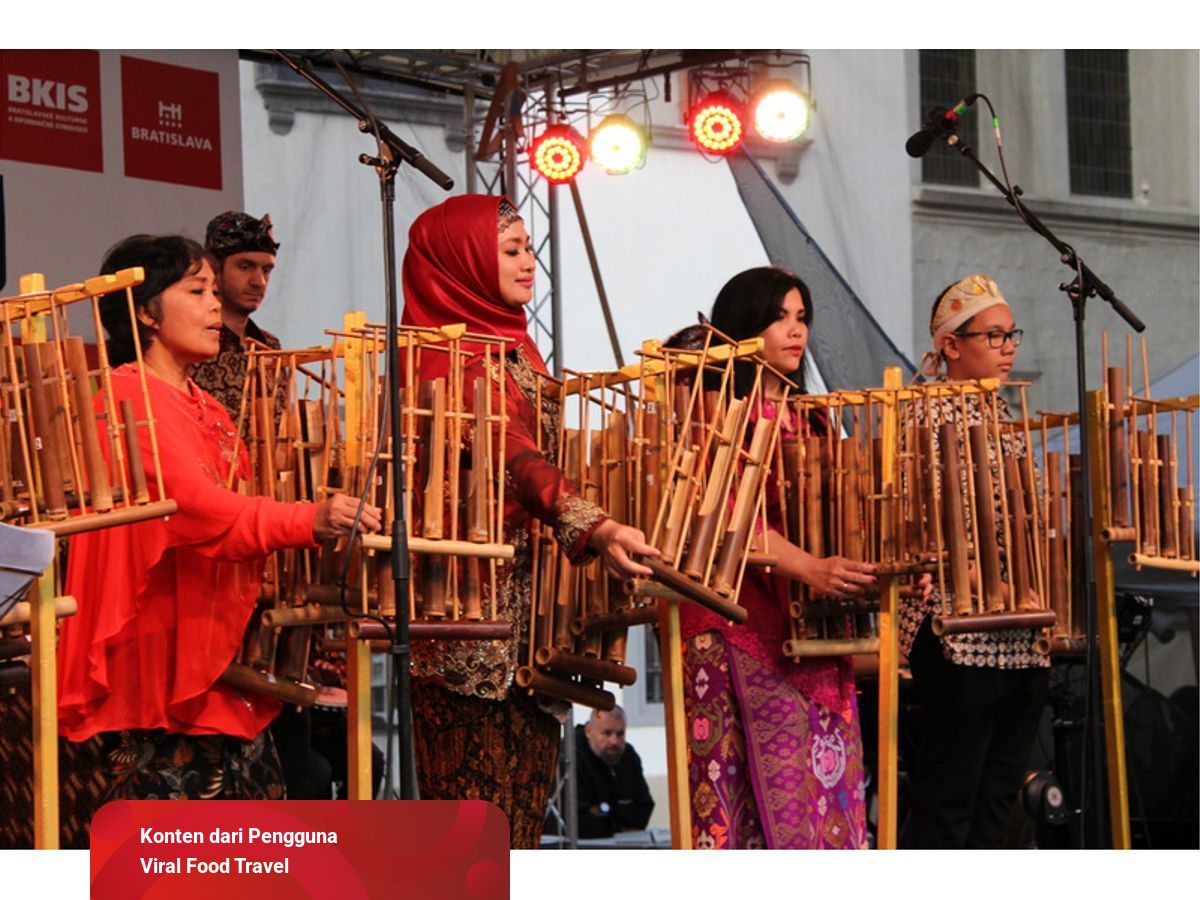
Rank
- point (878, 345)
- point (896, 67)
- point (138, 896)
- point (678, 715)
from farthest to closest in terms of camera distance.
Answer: point (896, 67), point (878, 345), point (678, 715), point (138, 896)

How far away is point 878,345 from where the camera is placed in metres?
6.50

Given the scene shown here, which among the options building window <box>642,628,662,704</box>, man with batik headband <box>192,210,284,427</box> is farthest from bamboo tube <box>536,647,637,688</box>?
building window <box>642,628,662,704</box>

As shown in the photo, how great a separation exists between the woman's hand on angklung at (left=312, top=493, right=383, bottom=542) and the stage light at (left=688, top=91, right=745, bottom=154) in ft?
11.6

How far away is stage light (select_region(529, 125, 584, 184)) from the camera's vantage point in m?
6.27

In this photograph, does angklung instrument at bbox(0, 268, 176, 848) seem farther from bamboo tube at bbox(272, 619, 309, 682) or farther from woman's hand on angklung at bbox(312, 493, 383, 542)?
bamboo tube at bbox(272, 619, 309, 682)

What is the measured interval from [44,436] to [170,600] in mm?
464

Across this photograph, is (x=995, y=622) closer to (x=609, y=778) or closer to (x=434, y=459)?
(x=434, y=459)

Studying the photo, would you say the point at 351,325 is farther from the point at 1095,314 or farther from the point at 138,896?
the point at 1095,314

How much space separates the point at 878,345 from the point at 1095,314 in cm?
309

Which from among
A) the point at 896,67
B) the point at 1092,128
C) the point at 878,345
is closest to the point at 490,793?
the point at 878,345
